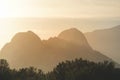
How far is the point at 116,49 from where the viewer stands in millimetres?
164125

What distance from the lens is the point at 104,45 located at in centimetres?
18775

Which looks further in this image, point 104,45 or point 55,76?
point 104,45

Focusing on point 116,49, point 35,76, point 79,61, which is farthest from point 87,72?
point 116,49

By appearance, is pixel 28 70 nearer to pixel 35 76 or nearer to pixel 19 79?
pixel 35 76

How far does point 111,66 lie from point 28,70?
56.9 feet

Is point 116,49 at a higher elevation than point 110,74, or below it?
higher

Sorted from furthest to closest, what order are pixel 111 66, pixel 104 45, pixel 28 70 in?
pixel 104 45
pixel 28 70
pixel 111 66

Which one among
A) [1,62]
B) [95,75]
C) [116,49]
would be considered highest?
[116,49]

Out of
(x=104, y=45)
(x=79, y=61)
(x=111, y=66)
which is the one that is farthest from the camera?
(x=104, y=45)

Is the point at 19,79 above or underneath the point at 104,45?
underneath

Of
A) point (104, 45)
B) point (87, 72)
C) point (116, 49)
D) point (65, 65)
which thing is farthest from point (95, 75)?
point (104, 45)

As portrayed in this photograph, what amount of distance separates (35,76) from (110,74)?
1584cm

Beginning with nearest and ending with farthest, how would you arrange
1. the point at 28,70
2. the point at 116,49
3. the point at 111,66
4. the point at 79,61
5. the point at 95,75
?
1. the point at 95,75
2. the point at 111,66
3. the point at 79,61
4. the point at 28,70
5. the point at 116,49

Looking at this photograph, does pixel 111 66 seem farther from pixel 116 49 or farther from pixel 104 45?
pixel 104 45
